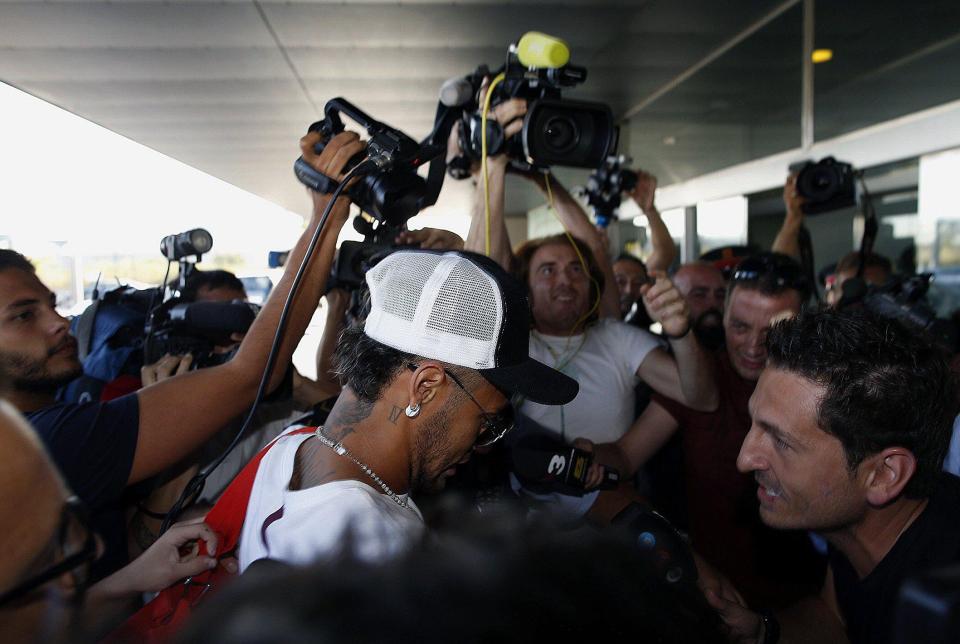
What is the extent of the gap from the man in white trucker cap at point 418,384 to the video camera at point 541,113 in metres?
0.78

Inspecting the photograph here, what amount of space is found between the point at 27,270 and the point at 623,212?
7.77m

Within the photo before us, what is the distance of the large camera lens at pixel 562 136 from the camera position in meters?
2.03

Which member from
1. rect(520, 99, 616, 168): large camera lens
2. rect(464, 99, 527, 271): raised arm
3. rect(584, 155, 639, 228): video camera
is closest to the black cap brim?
rect(464, 99, 527, 271): raised arm

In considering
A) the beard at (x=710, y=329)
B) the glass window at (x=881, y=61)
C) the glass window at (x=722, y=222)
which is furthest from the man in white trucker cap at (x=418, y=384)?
the glass window at (x=722, y=222)

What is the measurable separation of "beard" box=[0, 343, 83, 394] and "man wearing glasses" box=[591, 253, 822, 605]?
1.73 metres

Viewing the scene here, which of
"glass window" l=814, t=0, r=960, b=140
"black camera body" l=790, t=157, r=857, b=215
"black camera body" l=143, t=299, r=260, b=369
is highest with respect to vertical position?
"glass window" l=814, t=0, r=960, b=140

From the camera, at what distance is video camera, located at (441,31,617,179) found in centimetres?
197

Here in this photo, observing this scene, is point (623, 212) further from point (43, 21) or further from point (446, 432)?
point (446, 432)

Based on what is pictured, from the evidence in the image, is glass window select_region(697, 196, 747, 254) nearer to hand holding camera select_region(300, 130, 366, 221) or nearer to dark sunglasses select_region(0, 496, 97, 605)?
hand holding camera select_region(300, 130, 366, 221)

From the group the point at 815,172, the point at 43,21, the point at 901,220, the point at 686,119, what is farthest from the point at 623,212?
the point at 43,21

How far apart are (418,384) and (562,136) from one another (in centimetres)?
108

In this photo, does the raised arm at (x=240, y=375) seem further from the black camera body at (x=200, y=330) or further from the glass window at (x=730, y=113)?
the glass window at (x=730, y=113)

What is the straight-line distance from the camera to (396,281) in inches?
53.0

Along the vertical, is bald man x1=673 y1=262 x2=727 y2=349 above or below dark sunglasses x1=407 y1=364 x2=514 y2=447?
above
